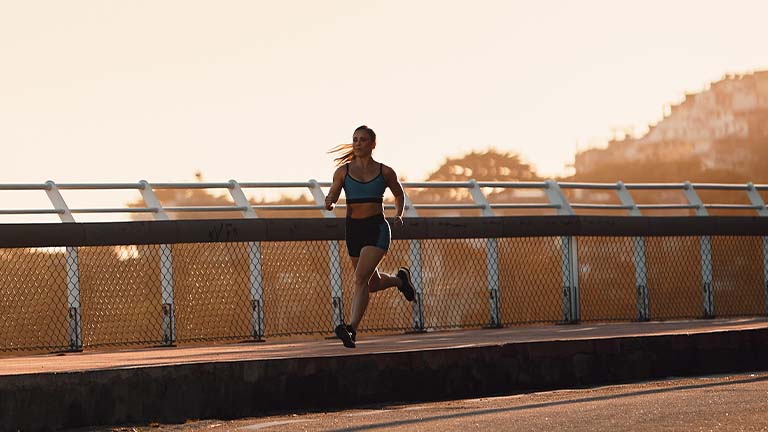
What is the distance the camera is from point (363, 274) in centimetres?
1412

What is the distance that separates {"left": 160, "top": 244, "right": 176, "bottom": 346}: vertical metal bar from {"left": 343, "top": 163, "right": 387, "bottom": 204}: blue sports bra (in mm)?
4734

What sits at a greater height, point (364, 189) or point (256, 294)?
point (364, 189)

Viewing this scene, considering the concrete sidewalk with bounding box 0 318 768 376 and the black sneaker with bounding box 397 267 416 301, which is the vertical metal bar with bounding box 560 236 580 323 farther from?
the black sneaker with bounding box 397 267 416 301

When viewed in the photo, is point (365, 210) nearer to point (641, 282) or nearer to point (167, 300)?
point (167, 300)

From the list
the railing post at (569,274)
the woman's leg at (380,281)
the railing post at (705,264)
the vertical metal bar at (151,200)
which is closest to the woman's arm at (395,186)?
the woman's leg at (380,281)

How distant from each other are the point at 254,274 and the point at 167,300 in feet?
4.83

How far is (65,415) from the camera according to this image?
11617 mm

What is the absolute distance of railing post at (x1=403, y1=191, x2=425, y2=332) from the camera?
19641 mm

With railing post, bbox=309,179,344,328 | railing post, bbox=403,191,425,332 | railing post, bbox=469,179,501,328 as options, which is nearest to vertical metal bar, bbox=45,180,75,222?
railing post, bbox=309,179,344,328

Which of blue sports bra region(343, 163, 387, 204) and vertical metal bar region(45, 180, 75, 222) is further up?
vertical metal bar region(45, 180, 75, 222)

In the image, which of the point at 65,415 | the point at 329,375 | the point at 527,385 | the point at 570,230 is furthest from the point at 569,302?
the point at 65,415

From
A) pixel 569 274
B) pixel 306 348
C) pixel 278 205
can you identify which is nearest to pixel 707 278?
pixel 569 274

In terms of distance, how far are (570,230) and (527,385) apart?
8.42 meters

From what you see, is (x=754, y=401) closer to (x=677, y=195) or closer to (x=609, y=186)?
(x=609, y=186)
